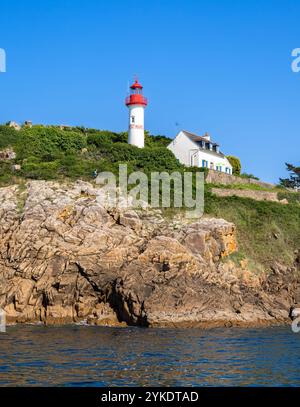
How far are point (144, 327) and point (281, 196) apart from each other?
2351 centimetres

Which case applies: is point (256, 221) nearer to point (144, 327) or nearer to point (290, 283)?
point (290, 283)

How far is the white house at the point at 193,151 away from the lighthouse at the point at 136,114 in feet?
12.4

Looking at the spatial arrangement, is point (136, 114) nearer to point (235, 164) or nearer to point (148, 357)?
point (235, 164)

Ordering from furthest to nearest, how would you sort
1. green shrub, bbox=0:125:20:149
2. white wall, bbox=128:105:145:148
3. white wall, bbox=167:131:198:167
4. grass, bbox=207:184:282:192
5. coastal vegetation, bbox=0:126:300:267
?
1. white wall, bbox=167:131:198:167
2. white wall, bbox=128:105:145:148
3. green shrub, bbox=0:125:20:149
4. grass, bbox=207:184:282:192
5. coastal vegetation, bbox=0:126:300:267

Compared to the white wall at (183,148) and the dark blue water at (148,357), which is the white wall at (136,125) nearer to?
the white wall at (183,148)

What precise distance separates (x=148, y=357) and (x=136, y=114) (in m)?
37.0

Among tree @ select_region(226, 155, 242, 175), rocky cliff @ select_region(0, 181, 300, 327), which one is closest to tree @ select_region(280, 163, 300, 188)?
tree @ select_region(226, 155, 242, 175)

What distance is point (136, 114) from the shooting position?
5850 centimetres

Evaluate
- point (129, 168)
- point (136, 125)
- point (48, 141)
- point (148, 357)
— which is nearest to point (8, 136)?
point (48, 141)

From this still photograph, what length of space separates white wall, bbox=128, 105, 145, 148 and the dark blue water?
28.5 meters

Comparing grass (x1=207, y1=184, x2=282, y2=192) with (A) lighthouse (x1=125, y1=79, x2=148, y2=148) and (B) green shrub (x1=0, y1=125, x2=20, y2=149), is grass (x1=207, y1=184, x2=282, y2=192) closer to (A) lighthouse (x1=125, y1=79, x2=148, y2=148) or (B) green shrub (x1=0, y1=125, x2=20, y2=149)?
(A) lighthouse (x1=125, y1=79, x2=148, y2=148)

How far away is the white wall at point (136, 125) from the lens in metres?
58.5

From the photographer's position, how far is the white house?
2351 inches

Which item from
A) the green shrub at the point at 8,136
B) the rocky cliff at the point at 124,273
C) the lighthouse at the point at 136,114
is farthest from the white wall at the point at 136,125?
the rocky cliff at the point at 124,273
